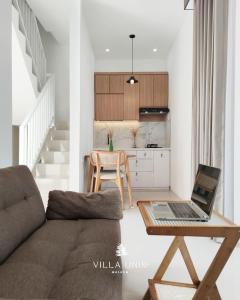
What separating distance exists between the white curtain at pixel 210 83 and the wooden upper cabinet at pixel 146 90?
104 inches

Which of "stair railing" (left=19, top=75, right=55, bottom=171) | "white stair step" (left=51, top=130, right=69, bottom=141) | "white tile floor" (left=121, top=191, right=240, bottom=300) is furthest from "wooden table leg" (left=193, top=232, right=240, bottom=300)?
"white stair step" (left=51, top=130, right=69, bottom=141)

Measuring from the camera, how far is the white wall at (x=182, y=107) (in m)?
3.91

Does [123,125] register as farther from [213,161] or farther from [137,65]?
[213,161]

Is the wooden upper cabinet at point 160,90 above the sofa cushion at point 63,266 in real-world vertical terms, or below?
above

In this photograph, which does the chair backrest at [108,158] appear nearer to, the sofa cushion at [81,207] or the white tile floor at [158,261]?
the white tile floor at [158,261]

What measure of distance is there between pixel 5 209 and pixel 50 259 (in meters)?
0.43

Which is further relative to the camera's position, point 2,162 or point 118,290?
point 2,162

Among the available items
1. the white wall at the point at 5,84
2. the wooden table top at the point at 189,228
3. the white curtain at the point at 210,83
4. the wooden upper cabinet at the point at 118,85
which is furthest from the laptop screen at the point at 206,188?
the wooden upper cabinet at the point at 118,85

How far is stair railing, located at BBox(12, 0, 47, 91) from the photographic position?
4.04 metres

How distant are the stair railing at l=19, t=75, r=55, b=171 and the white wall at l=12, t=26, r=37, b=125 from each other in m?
0.30

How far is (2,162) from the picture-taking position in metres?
2.26

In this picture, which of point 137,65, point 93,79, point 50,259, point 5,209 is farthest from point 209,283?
point 137,65

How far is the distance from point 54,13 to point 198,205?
4.25 m

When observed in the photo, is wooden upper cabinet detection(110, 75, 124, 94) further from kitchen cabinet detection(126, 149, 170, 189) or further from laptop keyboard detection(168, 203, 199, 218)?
laptop keyboard detection(168, 203, 199, 218)
